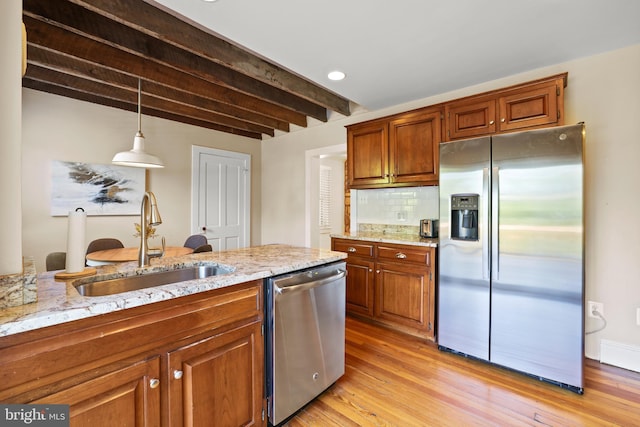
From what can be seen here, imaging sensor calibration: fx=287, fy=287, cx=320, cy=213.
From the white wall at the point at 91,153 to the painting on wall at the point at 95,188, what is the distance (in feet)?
0.24

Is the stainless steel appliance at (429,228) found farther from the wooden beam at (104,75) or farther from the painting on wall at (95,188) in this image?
the painting on wall at (95,188)

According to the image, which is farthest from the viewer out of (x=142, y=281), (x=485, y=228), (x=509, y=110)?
(x=509, y=110)

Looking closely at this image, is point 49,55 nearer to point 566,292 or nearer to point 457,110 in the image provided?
point 457,110

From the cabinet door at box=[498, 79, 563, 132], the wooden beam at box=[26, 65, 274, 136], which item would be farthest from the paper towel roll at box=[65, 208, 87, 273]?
the cabinet door at box=[498, 79, 563, 132]

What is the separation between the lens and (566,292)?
1.96 metres

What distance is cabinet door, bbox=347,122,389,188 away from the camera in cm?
319

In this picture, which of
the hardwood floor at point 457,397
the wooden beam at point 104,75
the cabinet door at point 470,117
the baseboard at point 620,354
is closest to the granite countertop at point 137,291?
the hardwood floor at point 457,397

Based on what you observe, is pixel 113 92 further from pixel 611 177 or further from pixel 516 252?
pixel 611 177

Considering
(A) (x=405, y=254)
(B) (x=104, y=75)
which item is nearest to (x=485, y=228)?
(A) (x=405, y=254)

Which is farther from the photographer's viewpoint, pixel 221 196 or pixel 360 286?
pixel 221 196

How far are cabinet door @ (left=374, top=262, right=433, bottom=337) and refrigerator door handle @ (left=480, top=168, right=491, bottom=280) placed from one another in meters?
0.49

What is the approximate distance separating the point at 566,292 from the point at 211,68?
341cm

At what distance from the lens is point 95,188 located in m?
3.51

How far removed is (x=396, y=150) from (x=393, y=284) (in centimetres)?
141
